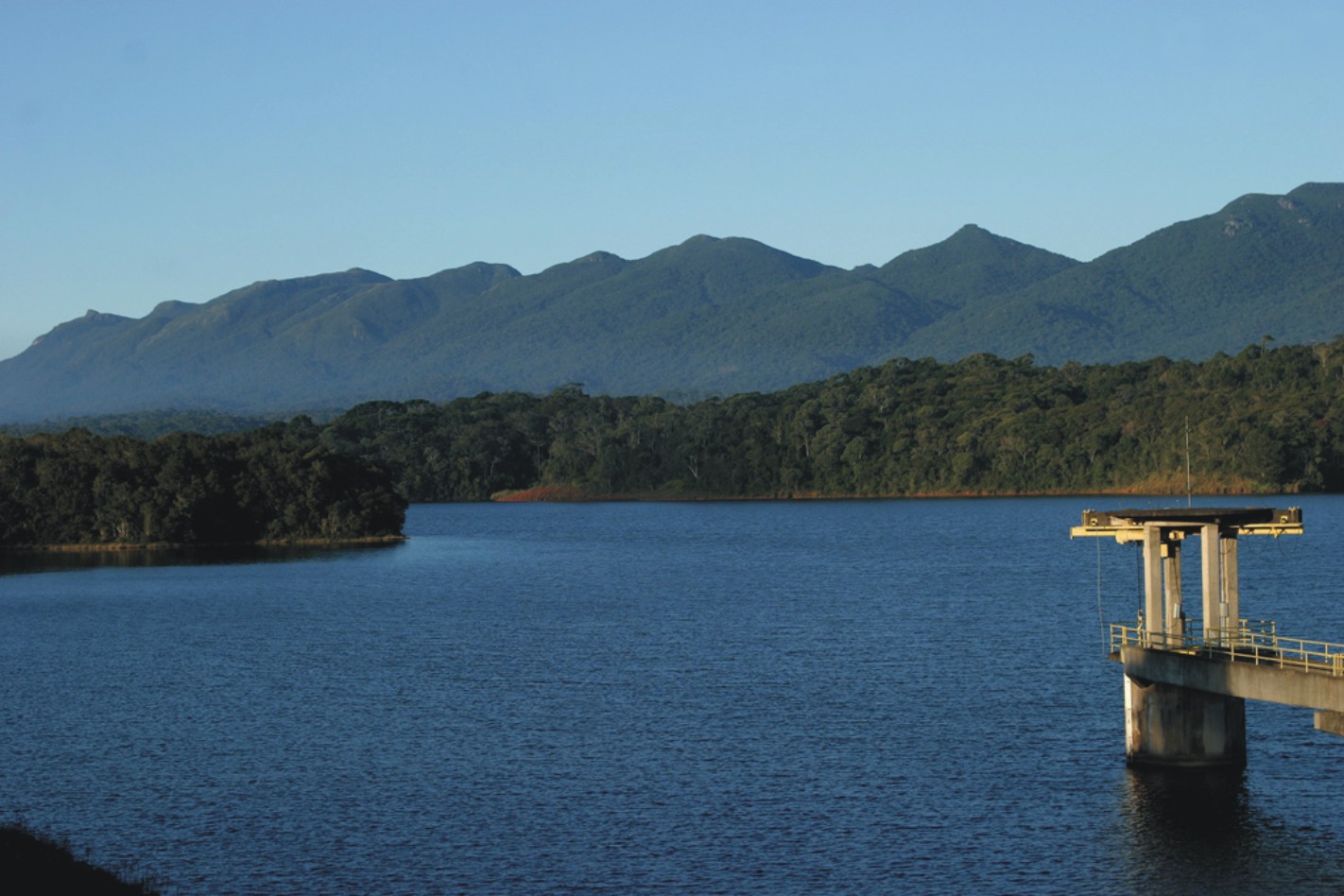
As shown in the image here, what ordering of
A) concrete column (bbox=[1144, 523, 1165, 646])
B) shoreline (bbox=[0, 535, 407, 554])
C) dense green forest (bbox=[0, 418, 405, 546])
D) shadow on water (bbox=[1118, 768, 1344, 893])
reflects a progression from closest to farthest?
1. shadow on water (bbox=[1118, 768, 1344, 893])
2. concrete column (bbox=[1144, 523, 1165, 646])
3. dense green forest (bbox=[0, 418, 405, 546])
4. shoreline (bbox=[0, 535, 407, 554])

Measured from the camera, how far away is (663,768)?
47.2 metres

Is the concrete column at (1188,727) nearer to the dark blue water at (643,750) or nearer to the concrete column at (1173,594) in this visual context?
the dark blue water at (643,750)

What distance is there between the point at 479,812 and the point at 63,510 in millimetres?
115490

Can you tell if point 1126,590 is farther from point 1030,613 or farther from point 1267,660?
point 1267,660

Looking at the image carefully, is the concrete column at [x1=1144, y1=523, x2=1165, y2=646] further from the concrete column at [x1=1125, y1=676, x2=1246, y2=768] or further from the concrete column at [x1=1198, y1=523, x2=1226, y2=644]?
the concrete column at [x1=1125, y1=676, x2=1246, y2=768]

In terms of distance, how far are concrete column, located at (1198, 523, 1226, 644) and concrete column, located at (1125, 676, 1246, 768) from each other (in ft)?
5.61

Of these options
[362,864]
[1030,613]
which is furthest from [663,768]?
[1030,613]

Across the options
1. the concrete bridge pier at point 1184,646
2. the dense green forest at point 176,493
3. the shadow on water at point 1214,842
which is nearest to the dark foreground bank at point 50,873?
the shadow on water at point 1214,842

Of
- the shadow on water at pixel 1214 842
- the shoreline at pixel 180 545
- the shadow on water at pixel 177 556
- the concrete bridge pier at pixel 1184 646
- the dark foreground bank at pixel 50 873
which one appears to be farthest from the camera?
the shoreline at pixel 180 545

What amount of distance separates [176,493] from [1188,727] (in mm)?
115704

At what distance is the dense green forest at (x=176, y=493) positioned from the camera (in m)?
146

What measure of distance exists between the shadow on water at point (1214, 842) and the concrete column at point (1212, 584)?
3733mm

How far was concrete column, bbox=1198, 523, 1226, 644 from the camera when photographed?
44.3 m

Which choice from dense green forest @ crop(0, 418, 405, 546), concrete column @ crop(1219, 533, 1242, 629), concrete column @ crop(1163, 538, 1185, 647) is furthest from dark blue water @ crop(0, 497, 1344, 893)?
dense green forest @ crop(0, 418, 405, 546)
